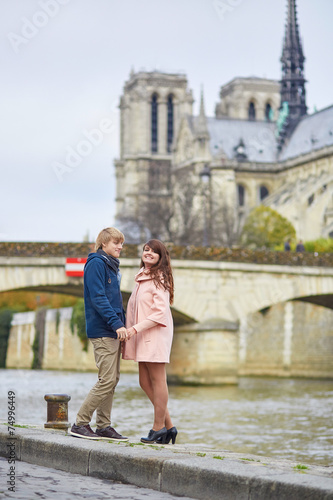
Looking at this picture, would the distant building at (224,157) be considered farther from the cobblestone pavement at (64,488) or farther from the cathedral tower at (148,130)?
the cobblestone pavement at (64,488)

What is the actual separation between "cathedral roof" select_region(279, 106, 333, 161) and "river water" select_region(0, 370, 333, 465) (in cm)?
3829

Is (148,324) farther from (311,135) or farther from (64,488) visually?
(311,135)

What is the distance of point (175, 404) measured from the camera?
2412 cm

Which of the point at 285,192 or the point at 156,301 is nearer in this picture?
the point at 156,301

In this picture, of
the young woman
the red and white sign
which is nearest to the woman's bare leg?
the young woman

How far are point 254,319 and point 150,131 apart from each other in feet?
178

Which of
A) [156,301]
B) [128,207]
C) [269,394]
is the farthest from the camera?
[128,207]

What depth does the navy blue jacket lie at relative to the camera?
7.55 meters

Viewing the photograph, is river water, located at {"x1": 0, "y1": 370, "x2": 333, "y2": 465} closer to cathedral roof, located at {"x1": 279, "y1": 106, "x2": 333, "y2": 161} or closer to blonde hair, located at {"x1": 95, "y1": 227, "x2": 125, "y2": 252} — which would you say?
blonde hair, located at {"x1": 95, "y1": 227, "x2": 125, "y2": 252}

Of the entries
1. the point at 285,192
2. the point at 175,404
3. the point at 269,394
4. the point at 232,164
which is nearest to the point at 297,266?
the point at 269,394

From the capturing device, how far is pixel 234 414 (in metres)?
21.7

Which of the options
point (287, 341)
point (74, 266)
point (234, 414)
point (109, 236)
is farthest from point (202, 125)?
→ point (109, 236)

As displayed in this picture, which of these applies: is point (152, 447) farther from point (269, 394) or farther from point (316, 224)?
point (316, 224)

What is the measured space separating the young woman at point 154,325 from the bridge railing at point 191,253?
64.8 feet
